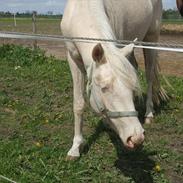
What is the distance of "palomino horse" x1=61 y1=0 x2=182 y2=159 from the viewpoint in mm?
3066

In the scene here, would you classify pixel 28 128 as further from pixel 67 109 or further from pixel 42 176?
pixel 42 176

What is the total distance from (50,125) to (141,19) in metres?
1.73

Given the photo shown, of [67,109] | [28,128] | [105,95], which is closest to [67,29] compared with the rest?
[105,95]

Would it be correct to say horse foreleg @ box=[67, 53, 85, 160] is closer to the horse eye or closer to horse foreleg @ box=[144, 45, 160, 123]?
the horse eye

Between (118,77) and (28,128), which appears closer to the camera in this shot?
(118,77)

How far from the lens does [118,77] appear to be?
→ 309cm

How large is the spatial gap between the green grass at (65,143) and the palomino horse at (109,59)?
0.84 feet

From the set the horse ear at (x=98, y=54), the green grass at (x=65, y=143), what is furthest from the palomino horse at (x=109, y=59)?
the green grass at (x=65, y=143)

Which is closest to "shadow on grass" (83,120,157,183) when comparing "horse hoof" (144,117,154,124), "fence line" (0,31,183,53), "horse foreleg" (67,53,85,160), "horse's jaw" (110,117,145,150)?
"horse foreleg" (67,53,85,160)

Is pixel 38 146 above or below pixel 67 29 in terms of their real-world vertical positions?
below

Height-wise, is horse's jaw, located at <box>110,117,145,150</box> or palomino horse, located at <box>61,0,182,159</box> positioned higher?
palomino horse, located at <box>61,0,182,159</box>

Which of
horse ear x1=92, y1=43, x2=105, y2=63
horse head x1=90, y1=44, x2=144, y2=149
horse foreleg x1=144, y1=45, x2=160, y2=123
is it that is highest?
horse ear x1=92, y1=43, x2=105, y2=63

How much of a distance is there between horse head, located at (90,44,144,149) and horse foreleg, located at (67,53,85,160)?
1.13 meters

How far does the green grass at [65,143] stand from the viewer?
399cm
